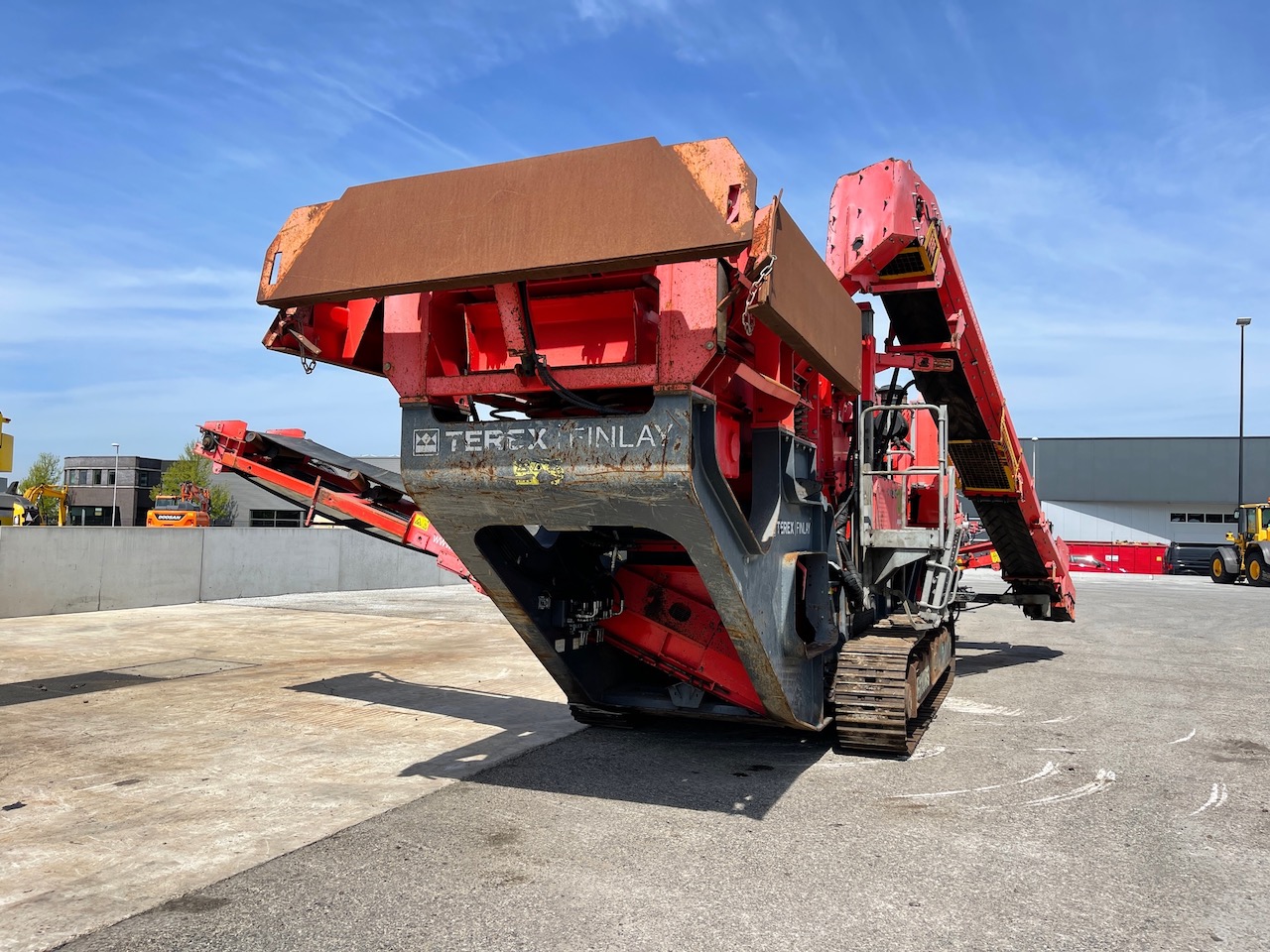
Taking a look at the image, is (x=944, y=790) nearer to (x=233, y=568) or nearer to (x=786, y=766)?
(x=786, y=766)

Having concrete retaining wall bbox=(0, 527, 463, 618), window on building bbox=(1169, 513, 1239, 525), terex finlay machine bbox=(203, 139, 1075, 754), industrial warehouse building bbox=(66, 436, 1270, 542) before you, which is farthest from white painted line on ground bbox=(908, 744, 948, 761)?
window on building bbox=(1169, 513, 1239, 525)

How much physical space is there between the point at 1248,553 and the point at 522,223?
33596mm

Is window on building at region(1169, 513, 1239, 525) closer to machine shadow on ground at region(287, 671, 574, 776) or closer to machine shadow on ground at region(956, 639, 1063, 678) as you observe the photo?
machine shadow on ground at region(956, 639, 1063, 678)

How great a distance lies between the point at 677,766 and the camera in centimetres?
661

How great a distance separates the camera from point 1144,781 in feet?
20.9

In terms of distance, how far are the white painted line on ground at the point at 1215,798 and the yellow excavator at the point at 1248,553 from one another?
28.5 metres

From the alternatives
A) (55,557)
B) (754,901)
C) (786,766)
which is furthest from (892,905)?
(55,557)

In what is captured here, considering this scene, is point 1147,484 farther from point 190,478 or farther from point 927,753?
point 190,478

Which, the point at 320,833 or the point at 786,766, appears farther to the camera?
the point at 786,766

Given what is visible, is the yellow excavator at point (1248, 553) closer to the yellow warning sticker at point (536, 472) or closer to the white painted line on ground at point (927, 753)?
the white painted line on ground at point (927, 753)

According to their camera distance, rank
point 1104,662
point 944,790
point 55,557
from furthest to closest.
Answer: point 55,557
point 1104,662
point 944,790

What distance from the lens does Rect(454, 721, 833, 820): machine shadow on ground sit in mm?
5852

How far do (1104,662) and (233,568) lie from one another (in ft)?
53.1

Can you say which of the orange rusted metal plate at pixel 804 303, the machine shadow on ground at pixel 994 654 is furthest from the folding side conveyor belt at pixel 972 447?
the orange rusted metal plate at pixel 804 303
